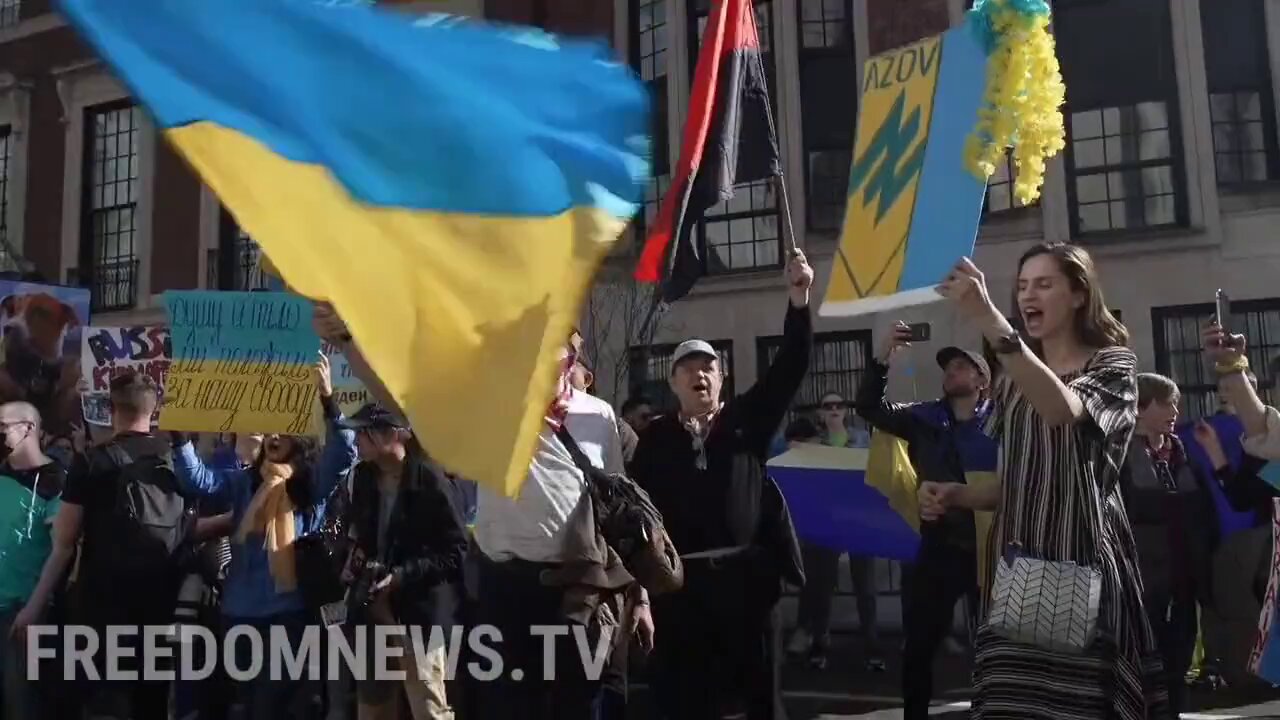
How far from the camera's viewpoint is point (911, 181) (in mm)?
4164

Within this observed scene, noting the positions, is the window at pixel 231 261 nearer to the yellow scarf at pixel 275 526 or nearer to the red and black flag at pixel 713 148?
the yellow scarf at pixel 275 526

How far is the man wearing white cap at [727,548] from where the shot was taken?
14.5ft

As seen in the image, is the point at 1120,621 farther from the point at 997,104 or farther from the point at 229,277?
the point at 229,277

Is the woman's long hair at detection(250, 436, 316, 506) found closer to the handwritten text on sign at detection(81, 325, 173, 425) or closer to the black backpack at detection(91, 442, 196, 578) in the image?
the black backpack at detection(91, 442, 196, 578)

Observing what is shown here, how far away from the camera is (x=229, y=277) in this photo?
19.4 metres

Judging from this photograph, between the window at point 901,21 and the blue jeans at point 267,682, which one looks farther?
the window at point 901,21

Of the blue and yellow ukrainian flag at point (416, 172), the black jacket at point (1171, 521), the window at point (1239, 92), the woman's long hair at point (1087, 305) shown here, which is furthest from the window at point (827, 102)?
the blue and yellow ukrainian flag at point (416, 172)

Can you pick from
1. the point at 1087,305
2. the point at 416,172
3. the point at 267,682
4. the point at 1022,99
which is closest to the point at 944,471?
the point at 1022,99

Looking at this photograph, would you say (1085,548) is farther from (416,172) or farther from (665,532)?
(416,172)

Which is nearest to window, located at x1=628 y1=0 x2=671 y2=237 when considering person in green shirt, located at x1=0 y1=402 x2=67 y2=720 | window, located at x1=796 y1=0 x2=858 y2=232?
window, located at x1=796 y1=0 x2=858 y2=232

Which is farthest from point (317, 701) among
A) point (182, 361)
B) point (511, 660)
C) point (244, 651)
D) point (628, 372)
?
point (628, 372)

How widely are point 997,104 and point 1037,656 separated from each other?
1707mm

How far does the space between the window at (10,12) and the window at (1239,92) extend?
20450 mm

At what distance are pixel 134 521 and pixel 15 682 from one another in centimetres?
104
